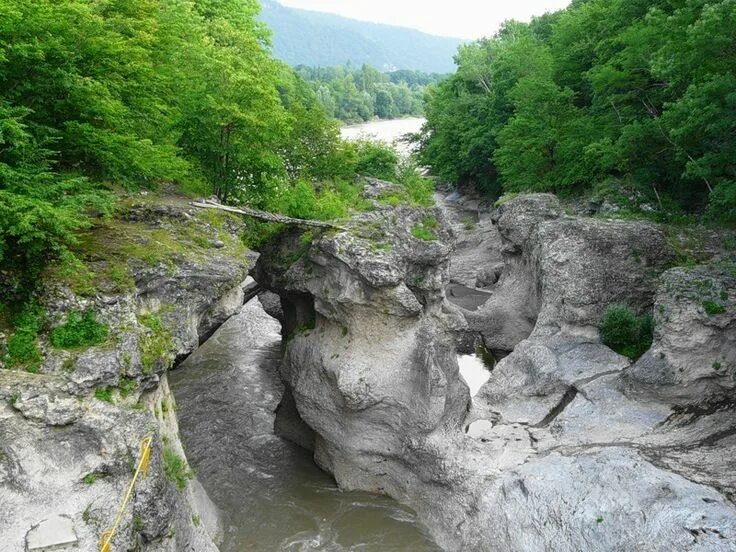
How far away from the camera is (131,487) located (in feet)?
35.9

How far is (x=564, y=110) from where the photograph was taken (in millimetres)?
30750

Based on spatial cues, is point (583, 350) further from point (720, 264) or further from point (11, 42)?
point (11, 42)

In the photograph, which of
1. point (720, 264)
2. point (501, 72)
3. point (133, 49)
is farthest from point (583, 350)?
point (501, 72)

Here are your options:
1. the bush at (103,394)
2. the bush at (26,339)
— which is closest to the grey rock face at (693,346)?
the bush at (103,394)

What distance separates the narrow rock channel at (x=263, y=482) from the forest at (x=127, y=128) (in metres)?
7.86

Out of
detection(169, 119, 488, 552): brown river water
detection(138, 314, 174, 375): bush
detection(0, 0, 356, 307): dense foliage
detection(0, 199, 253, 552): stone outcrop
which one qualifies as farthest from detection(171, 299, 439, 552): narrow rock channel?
detection(0, 0, 356, 307): dense foliage

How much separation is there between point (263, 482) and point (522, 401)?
8.74 metres

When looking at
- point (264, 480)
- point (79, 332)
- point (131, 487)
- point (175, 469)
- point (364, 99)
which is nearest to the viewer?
point (131, 487)

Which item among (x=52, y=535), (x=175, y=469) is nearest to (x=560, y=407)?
(x=175, y=469)

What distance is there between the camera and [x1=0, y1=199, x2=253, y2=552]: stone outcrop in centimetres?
1032

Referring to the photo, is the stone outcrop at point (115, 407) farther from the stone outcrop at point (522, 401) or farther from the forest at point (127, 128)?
the stone outcrop at point (522, 401)

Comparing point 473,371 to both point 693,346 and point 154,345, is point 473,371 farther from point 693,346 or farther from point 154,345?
point 154,345

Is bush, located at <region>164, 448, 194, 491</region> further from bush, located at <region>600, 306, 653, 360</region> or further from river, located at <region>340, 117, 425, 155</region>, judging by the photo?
river, located at <region>340, 117, 425, 155</region>

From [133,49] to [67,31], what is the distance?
1.34 meters
